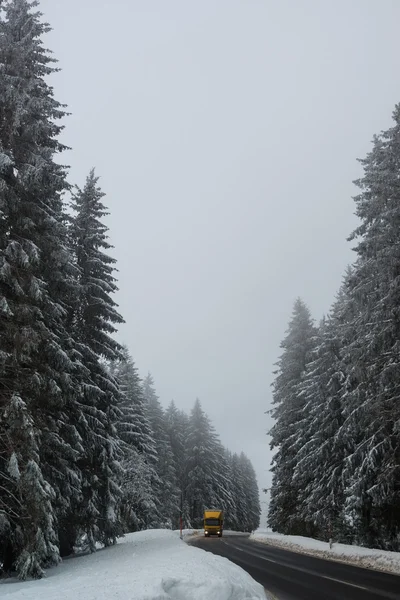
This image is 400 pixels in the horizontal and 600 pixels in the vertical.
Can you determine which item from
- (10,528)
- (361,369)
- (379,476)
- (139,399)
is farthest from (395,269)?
(139,399)

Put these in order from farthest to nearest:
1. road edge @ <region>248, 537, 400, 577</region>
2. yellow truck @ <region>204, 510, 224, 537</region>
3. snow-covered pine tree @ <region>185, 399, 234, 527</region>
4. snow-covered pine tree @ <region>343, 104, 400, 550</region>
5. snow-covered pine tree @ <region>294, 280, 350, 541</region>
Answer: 1. snow-covered pine tree @ <region>185, 399, 234, 527</region>
2. yellow truck @ <region>204, 510, 224, 537</region>
3. snow-covered pine tree @ <region>294, 280, 350, 541</region>
4. snow-covered pine tree @ <region>343, 104, 400, 550</region>
5. road edge @ <region>248, 537, 400, 577</region>

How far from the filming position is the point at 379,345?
56.9 feet

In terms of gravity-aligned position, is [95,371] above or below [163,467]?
above

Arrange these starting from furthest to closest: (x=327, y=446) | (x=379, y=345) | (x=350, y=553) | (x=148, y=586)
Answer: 1. (x=327, y=446)
2. (x=350, y=553)
3. (x=379, y=345)
4. (x=148, y=586)

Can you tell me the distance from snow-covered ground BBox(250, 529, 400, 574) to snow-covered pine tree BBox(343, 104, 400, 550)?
1.55 m

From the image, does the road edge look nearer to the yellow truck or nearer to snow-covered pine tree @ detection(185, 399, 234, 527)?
the yellow truck

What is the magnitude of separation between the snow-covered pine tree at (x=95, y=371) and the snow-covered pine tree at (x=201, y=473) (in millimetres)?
36880

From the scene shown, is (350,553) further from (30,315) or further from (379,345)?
(30,315)

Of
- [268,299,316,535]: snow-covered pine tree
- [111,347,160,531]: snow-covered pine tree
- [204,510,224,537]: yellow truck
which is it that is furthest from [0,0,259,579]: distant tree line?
[204,510,224,537]: yellow truck

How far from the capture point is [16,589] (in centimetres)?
1025

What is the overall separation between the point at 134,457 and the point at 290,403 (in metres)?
12.2

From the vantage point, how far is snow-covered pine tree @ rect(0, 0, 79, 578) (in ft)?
39.3

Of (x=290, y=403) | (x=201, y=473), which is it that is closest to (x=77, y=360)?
(x=290, y=403)

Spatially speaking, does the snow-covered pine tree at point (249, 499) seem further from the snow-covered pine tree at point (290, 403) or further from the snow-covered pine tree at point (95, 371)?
the snow-covered pine tree at point (95, 371)
